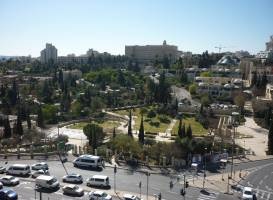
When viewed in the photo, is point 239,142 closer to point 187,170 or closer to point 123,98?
point 187,170

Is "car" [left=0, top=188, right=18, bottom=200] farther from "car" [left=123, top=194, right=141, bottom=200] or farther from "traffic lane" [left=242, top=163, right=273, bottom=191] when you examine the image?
"traffic lane" [left=242, top=163, right=273, bottom=191]

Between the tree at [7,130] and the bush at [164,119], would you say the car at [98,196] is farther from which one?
the bush at [164,119]

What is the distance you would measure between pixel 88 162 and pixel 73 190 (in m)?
9.08

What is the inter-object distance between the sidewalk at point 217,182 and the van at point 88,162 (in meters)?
10.9

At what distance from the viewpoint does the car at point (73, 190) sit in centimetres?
3538

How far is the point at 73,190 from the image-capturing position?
35406 millimetres

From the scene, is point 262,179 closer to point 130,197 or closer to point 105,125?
point 130,197

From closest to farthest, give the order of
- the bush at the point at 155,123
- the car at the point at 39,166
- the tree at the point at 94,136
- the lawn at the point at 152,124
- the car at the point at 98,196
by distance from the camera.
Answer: the car at the point at 98,196, the car at the point at 39,166, the tree at the point at 94,136, the lawn at the point at 152,124, the bush at the point at 155,123

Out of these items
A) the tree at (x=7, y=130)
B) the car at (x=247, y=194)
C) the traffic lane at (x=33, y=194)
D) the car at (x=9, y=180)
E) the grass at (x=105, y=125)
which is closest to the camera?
the traffic lane at (x=33, y=194)

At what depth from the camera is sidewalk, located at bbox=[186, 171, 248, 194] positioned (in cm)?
4006

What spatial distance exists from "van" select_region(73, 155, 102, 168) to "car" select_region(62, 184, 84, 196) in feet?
27.2

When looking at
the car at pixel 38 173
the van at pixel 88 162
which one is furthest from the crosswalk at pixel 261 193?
the car at pixel 38 173

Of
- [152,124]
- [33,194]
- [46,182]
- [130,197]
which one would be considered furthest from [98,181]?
[152,124]

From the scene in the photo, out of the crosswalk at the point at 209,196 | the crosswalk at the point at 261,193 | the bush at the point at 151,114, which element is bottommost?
the crosswalk at the point at 261,193
